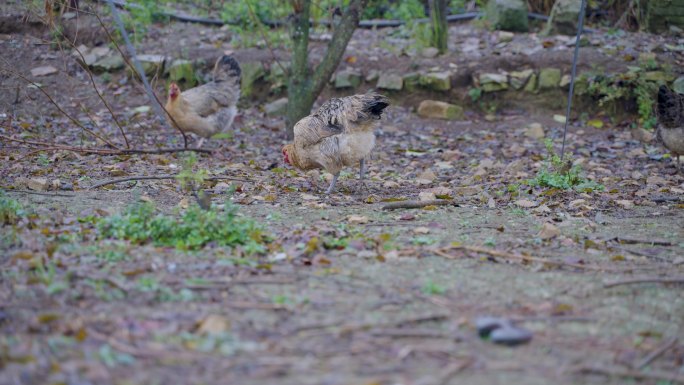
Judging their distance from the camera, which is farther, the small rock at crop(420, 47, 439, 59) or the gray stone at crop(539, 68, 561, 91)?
the small rock at crop(420, 47, 439, 59)

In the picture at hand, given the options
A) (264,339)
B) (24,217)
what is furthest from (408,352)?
(24,217)

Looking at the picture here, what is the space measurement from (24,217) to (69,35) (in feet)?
25.1

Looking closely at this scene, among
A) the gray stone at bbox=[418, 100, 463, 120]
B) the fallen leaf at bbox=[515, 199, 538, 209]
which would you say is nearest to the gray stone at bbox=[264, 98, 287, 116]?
the gray stone at bbox=[418, 100, 463, 120]

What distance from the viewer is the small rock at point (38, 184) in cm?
600

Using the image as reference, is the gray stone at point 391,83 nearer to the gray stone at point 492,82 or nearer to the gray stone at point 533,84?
the gray stone at point 492,82

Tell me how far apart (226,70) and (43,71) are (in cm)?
339

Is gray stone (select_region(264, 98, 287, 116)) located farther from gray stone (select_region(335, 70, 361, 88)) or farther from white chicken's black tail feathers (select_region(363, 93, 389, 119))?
white chicken's black tail feathers (select_region(363, 93, 389, 119))

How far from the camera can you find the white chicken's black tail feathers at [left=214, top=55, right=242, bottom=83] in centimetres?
955

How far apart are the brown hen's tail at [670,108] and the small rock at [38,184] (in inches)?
271

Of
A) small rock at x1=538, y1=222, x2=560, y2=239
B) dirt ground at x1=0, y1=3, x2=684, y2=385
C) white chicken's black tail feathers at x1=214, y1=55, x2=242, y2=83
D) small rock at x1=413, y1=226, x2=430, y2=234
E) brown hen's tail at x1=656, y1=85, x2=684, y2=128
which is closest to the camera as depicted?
dirt ground at x1=0, y1=3, x2=684, y2=385

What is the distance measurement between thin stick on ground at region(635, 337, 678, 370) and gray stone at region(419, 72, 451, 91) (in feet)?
25.1

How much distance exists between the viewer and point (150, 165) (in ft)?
25.0

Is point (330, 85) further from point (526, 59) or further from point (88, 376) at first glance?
point (88, 376)

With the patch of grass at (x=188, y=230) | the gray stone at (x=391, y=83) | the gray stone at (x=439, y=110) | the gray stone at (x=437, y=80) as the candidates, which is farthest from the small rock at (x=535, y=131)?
the patch of grass at (x=188, y=230)
